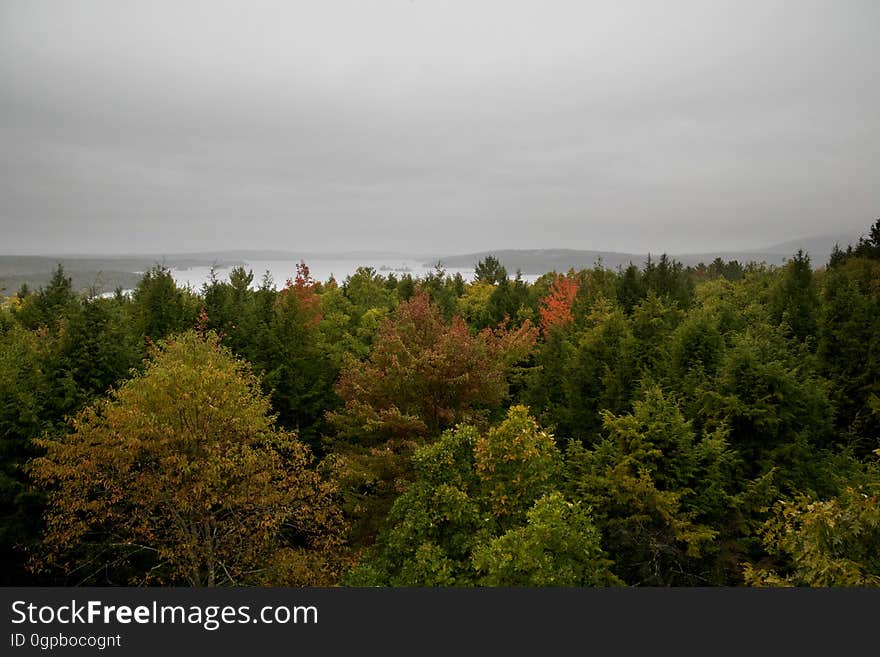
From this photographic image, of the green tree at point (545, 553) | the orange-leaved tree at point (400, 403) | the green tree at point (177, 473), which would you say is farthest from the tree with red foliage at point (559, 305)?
the green tree at point (545, 553)

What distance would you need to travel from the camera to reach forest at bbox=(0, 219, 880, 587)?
13.9 m

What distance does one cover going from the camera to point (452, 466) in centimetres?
1534

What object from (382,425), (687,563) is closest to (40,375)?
(382,425)

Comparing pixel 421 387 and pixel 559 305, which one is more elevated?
pixel 559 305

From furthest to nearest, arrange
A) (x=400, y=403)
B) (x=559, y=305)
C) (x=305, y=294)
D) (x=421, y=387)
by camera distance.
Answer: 1. (x=559, y=305)
2. (x=305, y=294)
3. (x=400, y=403)
4. (x=421, y=387)

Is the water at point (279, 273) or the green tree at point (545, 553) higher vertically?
the water at point (279, 273)

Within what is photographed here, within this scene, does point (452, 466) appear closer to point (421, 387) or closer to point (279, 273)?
point (421, 387)

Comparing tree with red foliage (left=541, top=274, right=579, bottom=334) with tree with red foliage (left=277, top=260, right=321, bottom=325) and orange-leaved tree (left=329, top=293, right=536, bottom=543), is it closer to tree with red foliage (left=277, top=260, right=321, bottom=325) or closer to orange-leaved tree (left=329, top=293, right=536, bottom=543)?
tree with red foliage (left=277, top=260, right=321, bottom=325)

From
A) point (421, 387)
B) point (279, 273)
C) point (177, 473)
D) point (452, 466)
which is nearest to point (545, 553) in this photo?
point (452, 466)

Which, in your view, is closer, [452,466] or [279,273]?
[452,466]

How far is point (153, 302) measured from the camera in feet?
113

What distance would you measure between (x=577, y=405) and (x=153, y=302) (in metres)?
28.5

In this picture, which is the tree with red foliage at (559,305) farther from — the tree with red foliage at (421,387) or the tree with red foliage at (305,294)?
the tree with red foliage at (421,387)

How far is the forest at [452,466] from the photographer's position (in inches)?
546
